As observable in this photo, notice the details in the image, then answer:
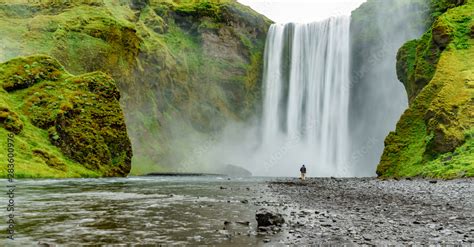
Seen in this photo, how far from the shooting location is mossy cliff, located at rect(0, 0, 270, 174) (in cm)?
8162

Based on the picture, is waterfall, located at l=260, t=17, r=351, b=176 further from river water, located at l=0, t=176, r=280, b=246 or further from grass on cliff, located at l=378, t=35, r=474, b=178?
river water, located at l=0, t=176, r=280, b=246

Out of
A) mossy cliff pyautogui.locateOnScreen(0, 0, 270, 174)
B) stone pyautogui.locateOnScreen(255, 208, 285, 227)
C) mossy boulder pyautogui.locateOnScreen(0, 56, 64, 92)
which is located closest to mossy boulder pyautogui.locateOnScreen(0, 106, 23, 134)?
mossy boulder pyautogui.locateOnScreen(0, 56, 64, 92)

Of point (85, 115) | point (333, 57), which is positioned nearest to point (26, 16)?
point (85, 115)

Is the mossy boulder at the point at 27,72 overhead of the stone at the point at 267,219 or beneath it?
overhead

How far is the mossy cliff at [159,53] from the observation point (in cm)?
8162

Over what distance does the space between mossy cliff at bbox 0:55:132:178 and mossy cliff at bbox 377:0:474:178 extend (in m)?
38.6

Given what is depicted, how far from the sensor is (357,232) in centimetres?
A: 1099

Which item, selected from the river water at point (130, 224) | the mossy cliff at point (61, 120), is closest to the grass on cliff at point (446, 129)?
the river water at point (130, 224)

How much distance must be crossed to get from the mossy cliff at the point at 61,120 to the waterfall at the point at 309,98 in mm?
47698

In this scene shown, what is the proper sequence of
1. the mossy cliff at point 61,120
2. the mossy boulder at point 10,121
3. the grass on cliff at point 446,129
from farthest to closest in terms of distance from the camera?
the mossy cliff at point 61,120 → the mossy boulder at point 10,121 → the grass on cliff at point 446,129

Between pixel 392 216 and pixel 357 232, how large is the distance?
150 inches

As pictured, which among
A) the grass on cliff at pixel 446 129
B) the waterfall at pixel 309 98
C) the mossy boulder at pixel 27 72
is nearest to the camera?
the grass on cliff at pixel 446 129

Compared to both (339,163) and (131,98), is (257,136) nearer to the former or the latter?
(339,163)

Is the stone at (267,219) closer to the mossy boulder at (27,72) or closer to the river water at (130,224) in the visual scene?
the river water at (130,224)
